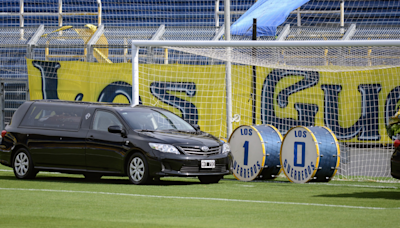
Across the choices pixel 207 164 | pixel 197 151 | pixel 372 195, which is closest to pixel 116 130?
pixel 197 151

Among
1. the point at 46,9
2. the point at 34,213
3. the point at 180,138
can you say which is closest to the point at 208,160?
the point at 180,138

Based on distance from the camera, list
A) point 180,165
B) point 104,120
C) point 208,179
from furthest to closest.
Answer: point 104,120 < point 208,179 < point 180,165

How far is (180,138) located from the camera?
1296 centimetres

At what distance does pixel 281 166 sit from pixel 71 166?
3.97m

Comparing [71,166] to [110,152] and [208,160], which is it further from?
[208,160]

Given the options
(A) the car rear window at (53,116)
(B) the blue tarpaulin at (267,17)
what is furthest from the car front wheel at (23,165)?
(B) the blue tarpaulin at (267,17)

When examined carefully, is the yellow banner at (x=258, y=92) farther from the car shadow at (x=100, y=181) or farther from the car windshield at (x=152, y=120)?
the car shadow at (x=100, y=181)

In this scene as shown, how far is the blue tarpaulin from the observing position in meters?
20.3

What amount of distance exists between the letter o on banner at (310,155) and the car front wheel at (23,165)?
15.6 ft

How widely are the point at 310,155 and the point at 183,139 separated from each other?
8.23 ft

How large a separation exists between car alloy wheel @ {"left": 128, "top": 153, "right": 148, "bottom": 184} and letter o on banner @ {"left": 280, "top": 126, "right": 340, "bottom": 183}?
2.95 m

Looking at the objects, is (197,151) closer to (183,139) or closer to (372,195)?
(183,139)

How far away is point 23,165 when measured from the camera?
13.9m

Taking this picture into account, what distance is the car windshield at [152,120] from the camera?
13383mm
